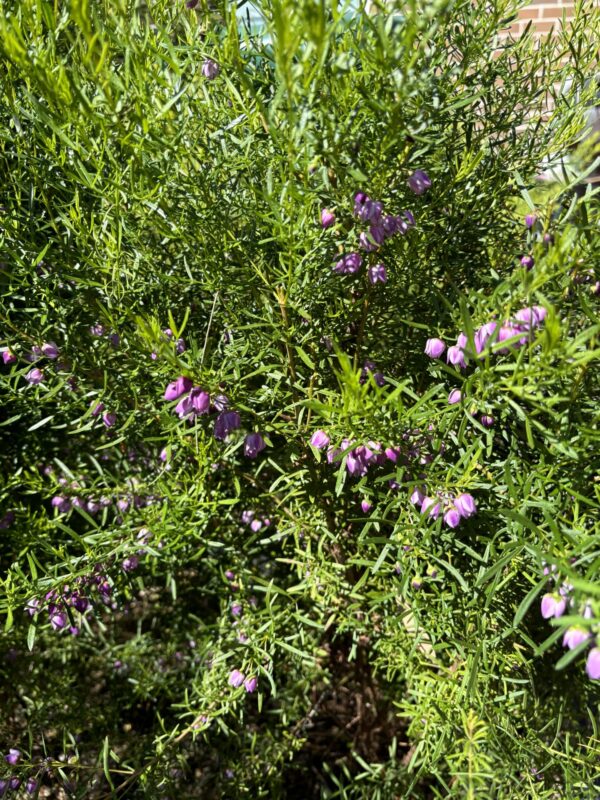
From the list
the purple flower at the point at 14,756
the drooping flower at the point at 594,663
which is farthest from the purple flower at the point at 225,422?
the purple flower at the point at 14,756

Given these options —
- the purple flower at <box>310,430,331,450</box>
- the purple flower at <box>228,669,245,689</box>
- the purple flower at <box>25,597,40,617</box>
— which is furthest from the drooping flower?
the purple flower at <box>25,597,40,617</box>

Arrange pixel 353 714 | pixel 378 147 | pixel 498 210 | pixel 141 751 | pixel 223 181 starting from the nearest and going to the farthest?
pixel 378 147, pixel 223 181, pixel 498 210, pixel 141 751, pixel 353 714

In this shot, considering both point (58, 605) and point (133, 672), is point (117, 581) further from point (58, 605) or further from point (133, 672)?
point (133, 672)

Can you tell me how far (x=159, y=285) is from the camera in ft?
5.75

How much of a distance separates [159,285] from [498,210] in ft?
3.33

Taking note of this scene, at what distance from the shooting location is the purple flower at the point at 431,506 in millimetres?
1373

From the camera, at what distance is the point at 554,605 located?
1.23 meters

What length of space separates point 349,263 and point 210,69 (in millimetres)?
576

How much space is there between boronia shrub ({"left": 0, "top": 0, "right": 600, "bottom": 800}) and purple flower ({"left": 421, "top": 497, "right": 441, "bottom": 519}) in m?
0.02

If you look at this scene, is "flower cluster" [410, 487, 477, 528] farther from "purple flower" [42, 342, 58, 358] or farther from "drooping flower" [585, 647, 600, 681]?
"purple flower" [42, 342, 58, 358]

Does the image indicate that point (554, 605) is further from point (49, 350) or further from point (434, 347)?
point (49, 350)

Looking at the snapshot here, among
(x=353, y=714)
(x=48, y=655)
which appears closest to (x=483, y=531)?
(x=353, y=714)

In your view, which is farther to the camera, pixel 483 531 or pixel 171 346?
pixel 483 531

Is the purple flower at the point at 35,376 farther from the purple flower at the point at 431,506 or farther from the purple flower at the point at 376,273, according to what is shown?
the purple flower at the point at 431,506
